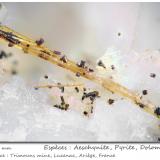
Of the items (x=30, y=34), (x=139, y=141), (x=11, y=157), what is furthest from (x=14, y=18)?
(x=139, y=141)

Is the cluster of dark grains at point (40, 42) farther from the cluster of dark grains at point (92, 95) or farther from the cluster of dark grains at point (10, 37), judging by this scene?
the cluster of dark grains at point (92, 95)

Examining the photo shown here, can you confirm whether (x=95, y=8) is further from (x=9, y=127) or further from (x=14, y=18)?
(x=9, y=127)

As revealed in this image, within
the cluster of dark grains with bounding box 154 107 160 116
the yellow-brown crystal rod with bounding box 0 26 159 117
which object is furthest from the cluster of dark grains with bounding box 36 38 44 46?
the cluster of dark grains with bounding box 154 107 160 116

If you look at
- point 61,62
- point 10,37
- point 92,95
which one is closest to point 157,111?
point 92,95

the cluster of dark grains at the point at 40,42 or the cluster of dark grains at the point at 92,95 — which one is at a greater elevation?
the cluster of dark grains at the point at 40,42

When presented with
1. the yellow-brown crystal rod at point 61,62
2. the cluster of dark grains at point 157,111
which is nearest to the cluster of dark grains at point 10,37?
the yellow-brown crystal rod at point 61,62

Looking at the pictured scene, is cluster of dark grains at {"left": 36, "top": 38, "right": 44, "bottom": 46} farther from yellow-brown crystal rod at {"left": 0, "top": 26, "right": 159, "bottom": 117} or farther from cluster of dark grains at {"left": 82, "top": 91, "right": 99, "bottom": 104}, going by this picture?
cluster of dark grains at {"left": 82, "top": 91, "right": 99, "bottom": 104}

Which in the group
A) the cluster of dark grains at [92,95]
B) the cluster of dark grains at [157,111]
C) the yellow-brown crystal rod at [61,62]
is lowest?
the cluster of dark grains at [157,111]
